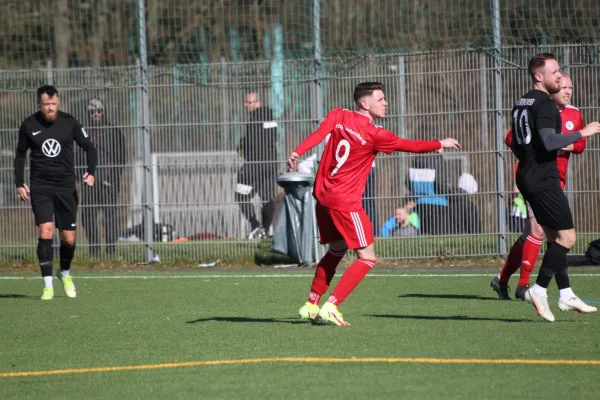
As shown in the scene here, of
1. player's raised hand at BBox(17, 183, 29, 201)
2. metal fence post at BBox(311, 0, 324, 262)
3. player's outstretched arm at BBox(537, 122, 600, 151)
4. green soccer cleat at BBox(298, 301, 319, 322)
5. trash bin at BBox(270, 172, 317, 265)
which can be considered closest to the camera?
player's outstretched arm at BBox(537, 122, 600, 151)

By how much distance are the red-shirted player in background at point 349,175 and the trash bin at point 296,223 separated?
268 inches

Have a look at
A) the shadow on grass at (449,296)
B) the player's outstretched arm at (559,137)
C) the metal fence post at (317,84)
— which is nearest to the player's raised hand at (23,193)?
the shadow on grass at (449,296)

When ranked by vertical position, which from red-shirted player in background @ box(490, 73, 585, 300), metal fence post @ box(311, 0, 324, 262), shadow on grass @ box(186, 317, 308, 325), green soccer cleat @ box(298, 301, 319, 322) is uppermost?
metal fence post @ box(311, 0, 324, 262)

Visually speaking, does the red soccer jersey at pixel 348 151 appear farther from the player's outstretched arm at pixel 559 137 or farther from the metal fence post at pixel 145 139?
the metal fence post at pixel 145 139

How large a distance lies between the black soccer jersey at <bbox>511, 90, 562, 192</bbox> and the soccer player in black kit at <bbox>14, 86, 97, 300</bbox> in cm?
510

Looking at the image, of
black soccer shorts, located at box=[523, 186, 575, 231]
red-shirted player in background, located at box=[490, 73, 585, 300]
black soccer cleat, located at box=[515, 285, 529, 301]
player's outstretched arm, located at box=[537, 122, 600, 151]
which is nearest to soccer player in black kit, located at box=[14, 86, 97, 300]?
red-shirted player in background, located at box=[490, 73, 585, 300]

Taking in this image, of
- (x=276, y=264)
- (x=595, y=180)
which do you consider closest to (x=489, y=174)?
(x=595, y=180)

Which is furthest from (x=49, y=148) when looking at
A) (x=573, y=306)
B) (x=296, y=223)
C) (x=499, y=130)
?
(x=499, y=130)

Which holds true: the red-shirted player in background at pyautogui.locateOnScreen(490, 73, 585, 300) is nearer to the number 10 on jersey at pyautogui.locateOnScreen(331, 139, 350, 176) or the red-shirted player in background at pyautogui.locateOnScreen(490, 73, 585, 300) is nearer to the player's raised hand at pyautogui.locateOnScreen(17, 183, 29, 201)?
the number 10 on jersey at pyautogui.locateOnScreen(331, 139, 350, 176)

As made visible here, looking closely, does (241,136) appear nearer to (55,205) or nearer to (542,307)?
(55,205)

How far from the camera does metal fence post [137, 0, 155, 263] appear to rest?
1659cm

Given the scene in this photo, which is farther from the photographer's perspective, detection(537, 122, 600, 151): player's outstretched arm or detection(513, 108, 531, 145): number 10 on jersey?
detection(513, 108, 531, 145): number 10 on jersey

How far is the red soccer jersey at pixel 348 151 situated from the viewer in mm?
8680

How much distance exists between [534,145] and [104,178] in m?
9.53
